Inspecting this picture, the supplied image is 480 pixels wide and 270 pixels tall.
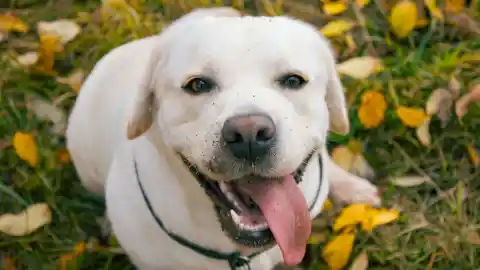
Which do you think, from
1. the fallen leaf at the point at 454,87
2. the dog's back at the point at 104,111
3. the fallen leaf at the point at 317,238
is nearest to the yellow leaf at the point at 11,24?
the dog's back at the point at 104,111

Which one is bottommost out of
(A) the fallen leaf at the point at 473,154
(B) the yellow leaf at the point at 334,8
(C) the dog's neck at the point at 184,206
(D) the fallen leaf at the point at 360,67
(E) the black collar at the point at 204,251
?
(A) the fallen leaf at the point at 473,154

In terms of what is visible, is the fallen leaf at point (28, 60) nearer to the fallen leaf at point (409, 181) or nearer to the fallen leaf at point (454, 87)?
the fallen leaf at point (409, 181)

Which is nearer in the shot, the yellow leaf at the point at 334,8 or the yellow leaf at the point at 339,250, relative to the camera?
the yellow leaf at the point at 339,250

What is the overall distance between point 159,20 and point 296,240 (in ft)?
5.13

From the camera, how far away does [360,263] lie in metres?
2.07

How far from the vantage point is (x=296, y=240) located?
1647mm

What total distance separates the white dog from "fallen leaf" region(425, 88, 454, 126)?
70 cm

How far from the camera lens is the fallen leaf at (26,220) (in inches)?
85.8

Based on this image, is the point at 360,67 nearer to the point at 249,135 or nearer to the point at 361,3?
the point at 361,3

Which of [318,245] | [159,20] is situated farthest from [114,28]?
[318,245]

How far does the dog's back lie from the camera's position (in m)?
1.98

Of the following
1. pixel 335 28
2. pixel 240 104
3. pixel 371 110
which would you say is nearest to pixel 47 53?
pixel 335 28

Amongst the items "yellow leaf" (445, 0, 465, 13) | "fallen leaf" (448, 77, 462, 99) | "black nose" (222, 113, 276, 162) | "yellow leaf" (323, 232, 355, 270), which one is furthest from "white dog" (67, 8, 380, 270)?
"yellow leaf" (445, 0, 465, 13)

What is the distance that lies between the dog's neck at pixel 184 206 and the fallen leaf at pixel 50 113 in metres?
0.98
